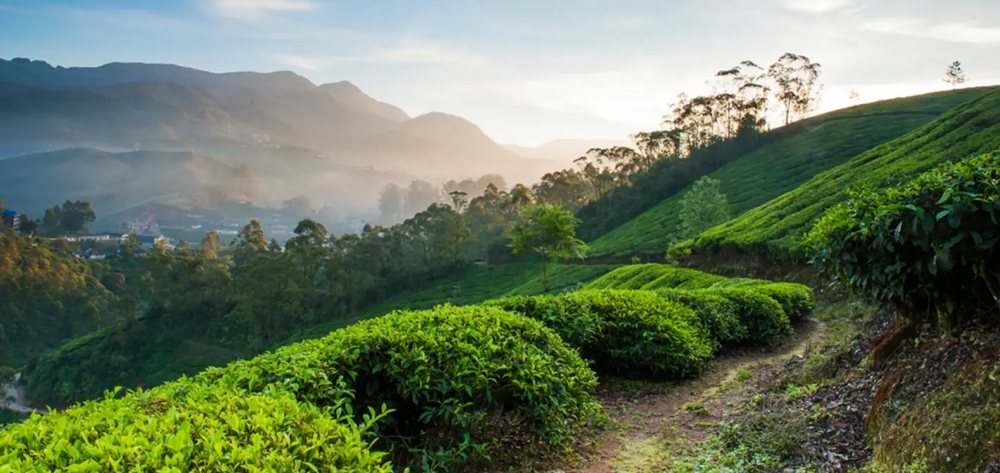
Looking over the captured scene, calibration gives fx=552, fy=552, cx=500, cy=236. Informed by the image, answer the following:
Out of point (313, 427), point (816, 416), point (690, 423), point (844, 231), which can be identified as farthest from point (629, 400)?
point (313, 427)

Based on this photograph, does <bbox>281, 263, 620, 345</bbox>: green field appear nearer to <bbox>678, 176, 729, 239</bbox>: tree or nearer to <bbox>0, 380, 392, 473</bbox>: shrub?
<bbox>678, 176, 729, 239</bbox>: tree

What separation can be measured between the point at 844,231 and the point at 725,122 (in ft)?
225

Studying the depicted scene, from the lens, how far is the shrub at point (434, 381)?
3943 mm

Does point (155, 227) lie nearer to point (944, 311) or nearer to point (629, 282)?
point (629, 282)

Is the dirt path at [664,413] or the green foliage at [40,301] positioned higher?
the dirt path at [664,413]

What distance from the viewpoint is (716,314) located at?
7992 mm

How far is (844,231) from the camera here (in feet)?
15.3

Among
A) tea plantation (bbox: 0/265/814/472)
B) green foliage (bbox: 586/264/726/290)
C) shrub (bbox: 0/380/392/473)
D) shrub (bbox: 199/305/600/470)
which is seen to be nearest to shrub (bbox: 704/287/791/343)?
tea plantation (bbox: 0/265/814/472)

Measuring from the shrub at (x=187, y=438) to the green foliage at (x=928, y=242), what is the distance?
381 centimetres

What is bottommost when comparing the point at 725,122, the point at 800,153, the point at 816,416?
the point at 816,416

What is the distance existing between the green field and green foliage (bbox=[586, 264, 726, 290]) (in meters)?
15.9

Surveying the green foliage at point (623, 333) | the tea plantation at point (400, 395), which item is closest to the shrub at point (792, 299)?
the tea plantation at point (400, 395)

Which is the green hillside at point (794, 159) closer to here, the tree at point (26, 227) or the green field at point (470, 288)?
the green field at point (470, 288)

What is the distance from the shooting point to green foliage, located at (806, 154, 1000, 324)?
3.55 metres
